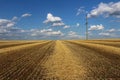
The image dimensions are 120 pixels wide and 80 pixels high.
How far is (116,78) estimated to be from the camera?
10.7 metres

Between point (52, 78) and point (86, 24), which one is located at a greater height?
point (86, 24)

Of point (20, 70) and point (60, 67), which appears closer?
point (20, 70)

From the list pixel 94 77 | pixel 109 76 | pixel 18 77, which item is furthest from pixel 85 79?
pixel 18 77

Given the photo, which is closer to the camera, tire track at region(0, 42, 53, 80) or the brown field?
tire track at region(0, 42, 53, 80)

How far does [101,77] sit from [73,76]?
1.45m

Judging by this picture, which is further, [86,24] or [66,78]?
[86,24]

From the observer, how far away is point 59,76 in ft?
37.3

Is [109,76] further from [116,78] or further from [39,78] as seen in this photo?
[39,78]

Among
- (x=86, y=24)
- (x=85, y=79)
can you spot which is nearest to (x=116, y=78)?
(x=85, y=79)

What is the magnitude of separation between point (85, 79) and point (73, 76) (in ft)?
3.04

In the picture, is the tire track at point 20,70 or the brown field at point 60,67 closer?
the tire track at point 20,70

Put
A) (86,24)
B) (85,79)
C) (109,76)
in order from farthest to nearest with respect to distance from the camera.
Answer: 1. (86,24)
2. (109,76)
3. (85,79)

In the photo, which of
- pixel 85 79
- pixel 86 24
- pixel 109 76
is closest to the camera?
pixel 85 79

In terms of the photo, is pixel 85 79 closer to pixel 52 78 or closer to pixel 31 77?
pixel 52 78
